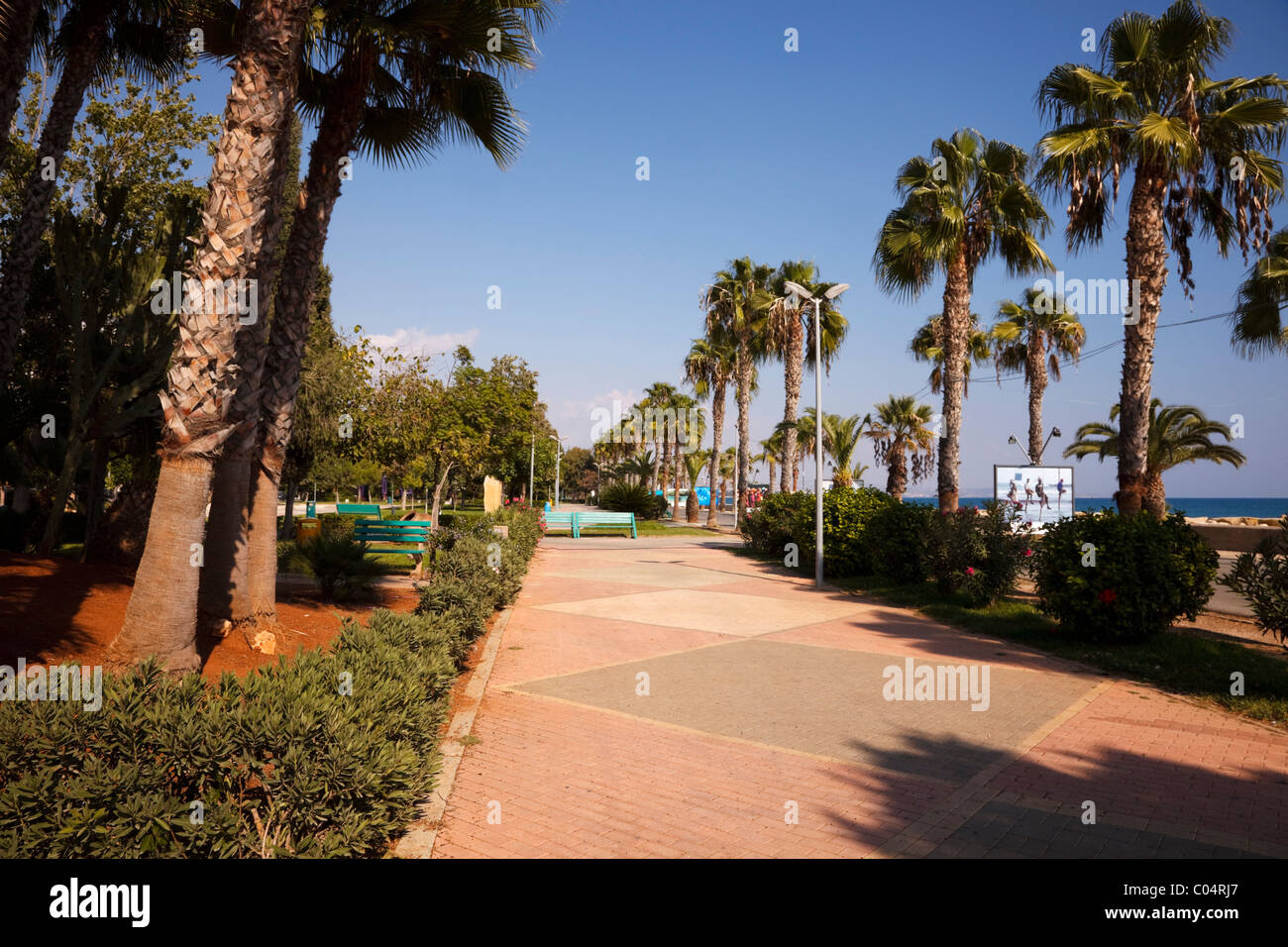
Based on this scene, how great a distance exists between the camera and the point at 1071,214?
13.0 m

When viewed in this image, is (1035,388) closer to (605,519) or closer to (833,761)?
(605,519)

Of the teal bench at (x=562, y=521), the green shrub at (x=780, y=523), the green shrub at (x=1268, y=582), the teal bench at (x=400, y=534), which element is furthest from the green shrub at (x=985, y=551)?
the teal bench at (x=562, y=521)

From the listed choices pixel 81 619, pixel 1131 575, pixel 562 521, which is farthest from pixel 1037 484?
pixel 81 619

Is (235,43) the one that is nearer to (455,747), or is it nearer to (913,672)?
(455,747)

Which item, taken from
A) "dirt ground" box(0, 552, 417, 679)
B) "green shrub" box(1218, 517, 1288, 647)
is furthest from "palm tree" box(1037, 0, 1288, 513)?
"dirt ground" box(0, 552, 417, 679)

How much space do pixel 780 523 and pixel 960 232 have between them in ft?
29.2

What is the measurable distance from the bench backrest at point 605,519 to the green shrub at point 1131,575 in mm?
21951

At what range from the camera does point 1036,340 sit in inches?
1244

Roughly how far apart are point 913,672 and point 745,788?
4.12 metres

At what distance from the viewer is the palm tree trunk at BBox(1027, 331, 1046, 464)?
30.7 meters

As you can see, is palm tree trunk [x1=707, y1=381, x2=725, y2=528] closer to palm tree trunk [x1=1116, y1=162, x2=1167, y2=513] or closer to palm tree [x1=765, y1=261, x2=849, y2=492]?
palm tree [x1=765, y1=261, x2=849, y2=492]

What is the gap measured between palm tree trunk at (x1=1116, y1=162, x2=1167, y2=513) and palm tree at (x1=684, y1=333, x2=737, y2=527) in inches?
973
